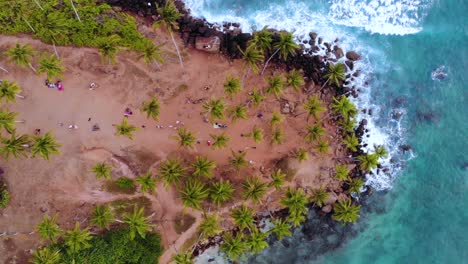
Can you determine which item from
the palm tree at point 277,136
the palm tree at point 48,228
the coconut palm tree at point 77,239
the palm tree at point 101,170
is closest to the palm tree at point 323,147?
the palm tree at point 277,136

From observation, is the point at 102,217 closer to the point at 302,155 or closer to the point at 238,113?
the point at 238,113

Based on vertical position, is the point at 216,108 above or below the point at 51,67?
above

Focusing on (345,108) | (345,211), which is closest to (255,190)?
(345,211)

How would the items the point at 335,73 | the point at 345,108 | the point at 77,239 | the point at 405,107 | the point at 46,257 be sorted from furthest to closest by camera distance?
the point at 405,107, the point at 335,73, the point at 345,108, the point at 77,239, the point at 46,257

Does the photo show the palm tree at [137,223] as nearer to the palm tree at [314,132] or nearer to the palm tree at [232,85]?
the palm tree at [232,85]

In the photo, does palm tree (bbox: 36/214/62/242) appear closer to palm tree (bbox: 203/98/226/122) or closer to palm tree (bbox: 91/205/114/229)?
palm tree (bbox: 91/205/114/229)

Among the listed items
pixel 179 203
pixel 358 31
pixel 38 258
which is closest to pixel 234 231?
pixel 179 203

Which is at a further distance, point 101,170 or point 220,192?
point 220,192
